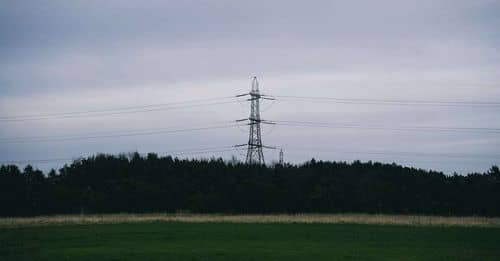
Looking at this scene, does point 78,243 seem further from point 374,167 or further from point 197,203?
point 374,167

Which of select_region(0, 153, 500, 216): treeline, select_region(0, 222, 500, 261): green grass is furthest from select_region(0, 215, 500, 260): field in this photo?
select_region(0, 153, 500, 216): treeline

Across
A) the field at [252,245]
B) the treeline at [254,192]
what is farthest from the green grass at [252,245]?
the treeline at [254,192]

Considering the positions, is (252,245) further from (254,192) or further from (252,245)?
(254,192)

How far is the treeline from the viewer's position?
85188mm

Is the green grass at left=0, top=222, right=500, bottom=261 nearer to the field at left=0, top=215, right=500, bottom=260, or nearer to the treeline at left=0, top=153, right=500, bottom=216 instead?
the field at left=0, top=215, right=500, bottom=260

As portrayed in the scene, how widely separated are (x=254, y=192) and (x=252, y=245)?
52797mm

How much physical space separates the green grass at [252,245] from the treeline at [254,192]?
127 ft

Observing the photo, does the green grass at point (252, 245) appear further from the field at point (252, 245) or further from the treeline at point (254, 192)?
the treeline at point (254, 192)

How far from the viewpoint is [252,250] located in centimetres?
3253

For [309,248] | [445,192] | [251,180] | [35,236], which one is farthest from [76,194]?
[309,248]

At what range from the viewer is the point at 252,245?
35875mm

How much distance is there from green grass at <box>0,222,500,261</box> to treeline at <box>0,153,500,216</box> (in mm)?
38571

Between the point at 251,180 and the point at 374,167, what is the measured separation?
2827cm

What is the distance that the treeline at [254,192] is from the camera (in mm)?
85188
